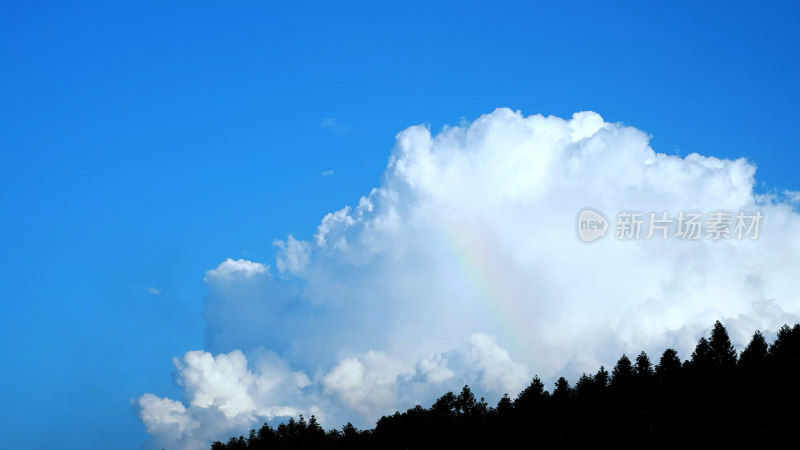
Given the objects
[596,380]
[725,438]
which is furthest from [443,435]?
[725,438]

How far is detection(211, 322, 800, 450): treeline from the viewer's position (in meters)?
102

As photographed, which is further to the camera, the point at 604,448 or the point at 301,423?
the point at 301,423

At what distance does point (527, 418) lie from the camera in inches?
5261

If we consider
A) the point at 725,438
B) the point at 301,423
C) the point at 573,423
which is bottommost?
the point at 725,438

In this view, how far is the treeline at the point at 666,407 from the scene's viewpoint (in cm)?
10225

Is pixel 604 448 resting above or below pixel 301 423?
below

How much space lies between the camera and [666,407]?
116 metres

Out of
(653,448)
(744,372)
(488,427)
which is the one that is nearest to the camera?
(744,372)

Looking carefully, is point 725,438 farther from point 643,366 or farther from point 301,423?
point 301,423

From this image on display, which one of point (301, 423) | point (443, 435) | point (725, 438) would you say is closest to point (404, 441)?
point (443, 435)

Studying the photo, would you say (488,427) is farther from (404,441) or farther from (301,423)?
(301,423)

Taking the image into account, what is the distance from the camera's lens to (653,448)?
4545 inches

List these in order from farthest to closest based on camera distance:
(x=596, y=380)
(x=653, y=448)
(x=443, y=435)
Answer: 1. (x=443, y=435)
2. (x=596, y=380)
3. (x=653, y=448)

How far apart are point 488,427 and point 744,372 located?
50235 mm
